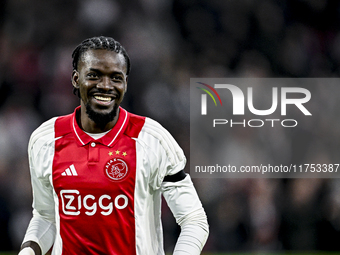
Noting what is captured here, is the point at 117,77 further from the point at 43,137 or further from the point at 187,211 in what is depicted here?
the point at 187,211

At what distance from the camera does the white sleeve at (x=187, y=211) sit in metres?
1.35

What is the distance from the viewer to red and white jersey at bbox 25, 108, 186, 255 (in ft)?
4.46

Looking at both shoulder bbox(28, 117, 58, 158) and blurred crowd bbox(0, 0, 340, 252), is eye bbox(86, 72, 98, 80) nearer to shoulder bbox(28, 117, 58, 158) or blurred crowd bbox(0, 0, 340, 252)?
shoulder bbox(28, 117, 58, 158)

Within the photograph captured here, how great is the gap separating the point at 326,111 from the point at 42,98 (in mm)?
2411

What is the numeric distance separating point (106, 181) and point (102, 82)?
35 centimetres

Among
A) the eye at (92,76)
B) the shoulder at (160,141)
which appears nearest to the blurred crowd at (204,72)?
the shoulder at (160,141)

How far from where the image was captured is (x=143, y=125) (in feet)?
4.85

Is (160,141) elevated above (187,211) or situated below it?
above

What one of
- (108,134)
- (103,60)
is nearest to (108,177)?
(108,134)

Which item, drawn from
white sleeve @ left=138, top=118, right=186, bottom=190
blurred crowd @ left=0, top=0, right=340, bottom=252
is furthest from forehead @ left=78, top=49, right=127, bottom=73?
blurred crowd @ left=0, top=0, right=340, bottom=252

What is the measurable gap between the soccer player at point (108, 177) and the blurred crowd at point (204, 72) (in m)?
1.84

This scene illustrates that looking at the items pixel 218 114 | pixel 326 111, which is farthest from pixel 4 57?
pixel 326 111

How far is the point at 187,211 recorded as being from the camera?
1.37 meters

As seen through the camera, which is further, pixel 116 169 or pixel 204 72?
pixel 204 72
